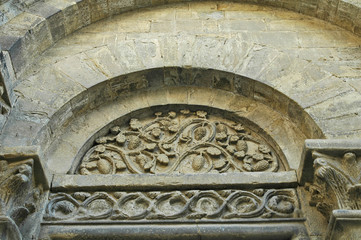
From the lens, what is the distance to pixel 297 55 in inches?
218

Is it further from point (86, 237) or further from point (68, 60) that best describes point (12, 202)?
point (68, 60)

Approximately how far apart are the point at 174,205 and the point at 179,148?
848 mm

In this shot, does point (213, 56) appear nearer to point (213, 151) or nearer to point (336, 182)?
point (213, 151)

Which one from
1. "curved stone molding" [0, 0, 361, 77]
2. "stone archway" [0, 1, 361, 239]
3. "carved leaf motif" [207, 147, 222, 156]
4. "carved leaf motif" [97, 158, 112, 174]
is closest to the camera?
"stone archway" [0, 1, 361, 239]

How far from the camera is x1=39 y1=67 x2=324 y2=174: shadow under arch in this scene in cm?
479

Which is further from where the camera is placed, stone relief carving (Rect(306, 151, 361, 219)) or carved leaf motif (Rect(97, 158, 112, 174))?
carved leaf motif (Rect(97, 158, 112, 174))

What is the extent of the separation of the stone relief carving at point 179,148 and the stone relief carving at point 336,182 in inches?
28.2

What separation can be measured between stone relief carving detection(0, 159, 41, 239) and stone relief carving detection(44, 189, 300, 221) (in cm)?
22

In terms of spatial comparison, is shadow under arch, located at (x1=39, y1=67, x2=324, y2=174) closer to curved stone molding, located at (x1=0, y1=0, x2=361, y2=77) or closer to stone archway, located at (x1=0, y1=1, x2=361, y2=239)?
stone archway, located at (x1=0, y1=1, x2=361, y2=239)

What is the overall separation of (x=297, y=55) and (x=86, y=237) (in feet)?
9.83

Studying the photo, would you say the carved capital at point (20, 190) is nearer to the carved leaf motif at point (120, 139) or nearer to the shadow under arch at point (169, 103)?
the shadow under arch at point (169, 103)

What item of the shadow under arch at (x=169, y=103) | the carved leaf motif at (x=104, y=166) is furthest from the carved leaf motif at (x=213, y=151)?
the carved leaf motif at (x=104, y=166)

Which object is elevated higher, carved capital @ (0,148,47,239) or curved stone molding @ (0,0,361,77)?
curved stone molding @ (0,0,361,77)

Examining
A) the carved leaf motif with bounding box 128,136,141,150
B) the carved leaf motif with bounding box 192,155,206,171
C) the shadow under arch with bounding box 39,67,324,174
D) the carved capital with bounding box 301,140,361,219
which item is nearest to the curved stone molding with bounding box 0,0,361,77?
the shadow under arch with bounding box 39,67,324,174
